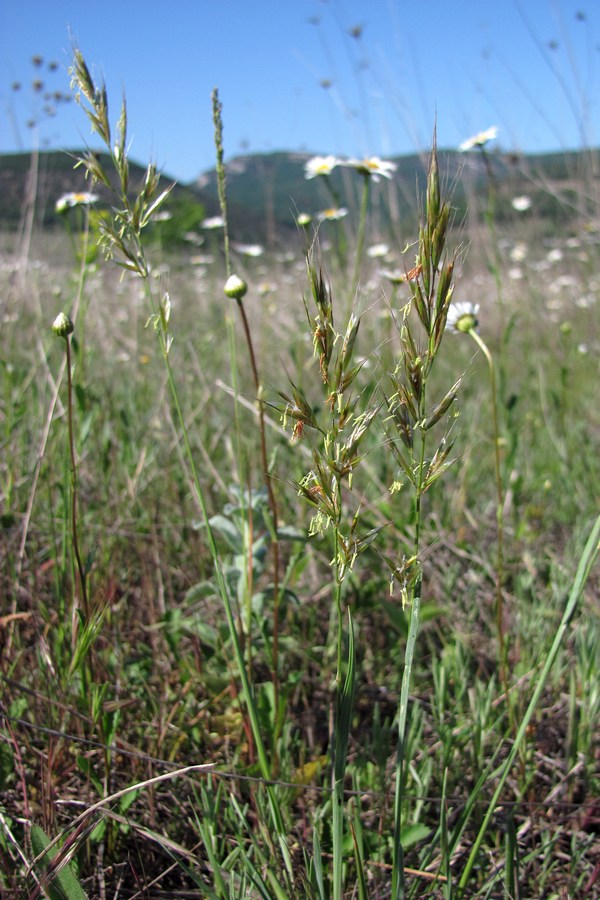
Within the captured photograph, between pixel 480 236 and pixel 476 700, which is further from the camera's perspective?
pixel 480 236

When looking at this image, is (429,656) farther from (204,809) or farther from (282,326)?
(282,326)

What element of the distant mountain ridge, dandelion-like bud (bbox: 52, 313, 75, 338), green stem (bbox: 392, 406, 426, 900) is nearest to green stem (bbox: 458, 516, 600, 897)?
green stem (bbox: 392, 406, 426, 900)

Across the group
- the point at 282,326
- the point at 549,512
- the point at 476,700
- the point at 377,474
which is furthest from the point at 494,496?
the point at 282,326

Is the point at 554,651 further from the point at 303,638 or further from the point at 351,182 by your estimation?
the point at 351,182

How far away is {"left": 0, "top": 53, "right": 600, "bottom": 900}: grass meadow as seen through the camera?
2.15ft

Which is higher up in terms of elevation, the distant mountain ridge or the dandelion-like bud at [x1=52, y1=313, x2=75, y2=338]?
the distant mountain ridge

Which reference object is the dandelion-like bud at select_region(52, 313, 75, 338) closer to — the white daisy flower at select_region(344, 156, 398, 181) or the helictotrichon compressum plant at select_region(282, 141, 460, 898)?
the helictotrichon compressum plant at select_region(282, 141, 460, 898)

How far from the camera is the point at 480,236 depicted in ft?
17.4

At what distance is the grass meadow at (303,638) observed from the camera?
25.8 inches

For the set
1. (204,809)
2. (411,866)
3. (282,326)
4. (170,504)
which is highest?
(282,326)

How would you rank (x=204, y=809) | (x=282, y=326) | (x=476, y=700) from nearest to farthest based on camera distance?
(x=204, y=809) → (x=476, y=700) → (x=282, y=326)

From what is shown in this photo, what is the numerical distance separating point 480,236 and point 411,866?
503cm

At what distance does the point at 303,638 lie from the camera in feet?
4.89

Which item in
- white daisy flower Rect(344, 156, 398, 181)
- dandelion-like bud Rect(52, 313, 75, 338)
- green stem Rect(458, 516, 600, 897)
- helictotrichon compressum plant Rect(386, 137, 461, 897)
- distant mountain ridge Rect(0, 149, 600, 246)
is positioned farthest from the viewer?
white daisy flower Rect(344, 156, 398, 181)
